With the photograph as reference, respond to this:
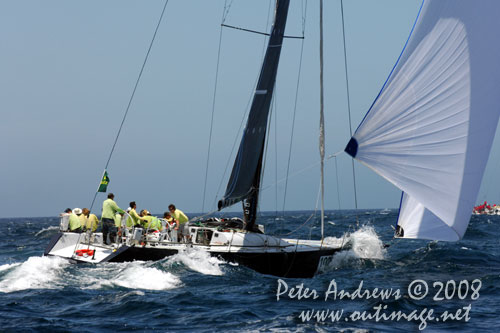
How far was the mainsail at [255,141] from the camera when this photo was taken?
1834 cm

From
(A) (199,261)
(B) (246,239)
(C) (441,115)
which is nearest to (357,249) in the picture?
(B) (246,239)

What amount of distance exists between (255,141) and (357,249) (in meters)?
4.90

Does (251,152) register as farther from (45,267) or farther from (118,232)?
(45,267)

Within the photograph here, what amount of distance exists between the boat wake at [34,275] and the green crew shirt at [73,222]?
73.7 inches

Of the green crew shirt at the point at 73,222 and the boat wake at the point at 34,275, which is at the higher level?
the green crew shirt at the point at 73,222

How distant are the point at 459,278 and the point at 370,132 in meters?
6.28

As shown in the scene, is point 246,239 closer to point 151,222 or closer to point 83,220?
point 151,222

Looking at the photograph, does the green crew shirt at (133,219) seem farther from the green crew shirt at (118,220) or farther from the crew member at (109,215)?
the green crew shirt at (118,220)

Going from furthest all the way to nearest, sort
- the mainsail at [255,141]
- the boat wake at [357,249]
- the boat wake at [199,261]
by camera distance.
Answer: the mainsail at [255,141], the boat wake at [357,249], the boat wake at [199,261]

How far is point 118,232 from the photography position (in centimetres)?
1803

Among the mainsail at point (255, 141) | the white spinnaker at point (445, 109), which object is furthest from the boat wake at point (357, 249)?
the white spinnaker at point (445, 109)

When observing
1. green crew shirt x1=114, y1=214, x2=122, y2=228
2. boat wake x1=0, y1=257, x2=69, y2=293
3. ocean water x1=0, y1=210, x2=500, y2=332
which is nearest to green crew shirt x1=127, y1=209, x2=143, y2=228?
green crew shirt x1=114, y1=214, x2=122, y2=228

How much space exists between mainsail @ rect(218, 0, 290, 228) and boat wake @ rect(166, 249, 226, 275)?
6.65ft

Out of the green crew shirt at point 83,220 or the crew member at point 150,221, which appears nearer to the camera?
the crew member at point 150,221
